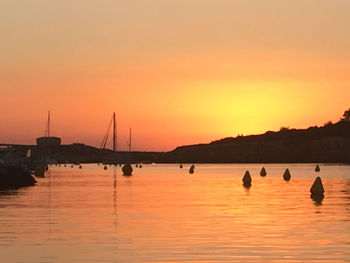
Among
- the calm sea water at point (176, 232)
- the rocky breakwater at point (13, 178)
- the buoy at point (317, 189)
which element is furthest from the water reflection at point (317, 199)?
the rocky breakwater at point (13, 178)

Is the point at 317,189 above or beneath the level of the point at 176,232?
above

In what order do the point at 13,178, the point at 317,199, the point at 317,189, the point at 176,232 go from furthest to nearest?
1. the point at 13,178
2. the point at 317,189
3. the point at 317,199
4. the point at 176,232

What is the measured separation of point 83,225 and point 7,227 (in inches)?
139

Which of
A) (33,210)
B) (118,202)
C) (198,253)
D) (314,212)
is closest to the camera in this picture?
(198,253)

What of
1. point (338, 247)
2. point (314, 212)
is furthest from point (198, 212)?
point (338, 247)

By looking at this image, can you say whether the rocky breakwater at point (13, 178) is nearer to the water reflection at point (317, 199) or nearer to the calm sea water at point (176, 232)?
the calm sea water at point (176, 232)

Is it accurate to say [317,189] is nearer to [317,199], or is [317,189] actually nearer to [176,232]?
[317,199]

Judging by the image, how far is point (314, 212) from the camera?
48750 millimetres

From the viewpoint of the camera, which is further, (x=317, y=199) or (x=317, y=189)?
(x=317, y=189)

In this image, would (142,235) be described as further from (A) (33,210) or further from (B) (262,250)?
(A) (33,210)

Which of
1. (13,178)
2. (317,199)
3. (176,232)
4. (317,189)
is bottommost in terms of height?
(176,232)

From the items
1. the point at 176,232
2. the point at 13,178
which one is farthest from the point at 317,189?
the point at 13,178

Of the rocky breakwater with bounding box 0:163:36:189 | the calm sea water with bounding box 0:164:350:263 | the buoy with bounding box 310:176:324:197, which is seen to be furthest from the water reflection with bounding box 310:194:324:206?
the rocky breakwater with bounding box 0:163:36:189

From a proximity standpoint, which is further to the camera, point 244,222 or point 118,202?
point 118,202
